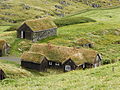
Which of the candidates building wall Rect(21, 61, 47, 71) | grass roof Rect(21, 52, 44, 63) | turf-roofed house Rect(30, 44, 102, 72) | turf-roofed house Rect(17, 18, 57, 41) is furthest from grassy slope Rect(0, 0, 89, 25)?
turf-roofed house Rect(30, 44, 102, 72)

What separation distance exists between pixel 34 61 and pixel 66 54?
7.62m

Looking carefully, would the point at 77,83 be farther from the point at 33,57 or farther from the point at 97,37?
the point at 97,37

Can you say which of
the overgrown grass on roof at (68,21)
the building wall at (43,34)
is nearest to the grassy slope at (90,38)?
the building wall at (43,34)

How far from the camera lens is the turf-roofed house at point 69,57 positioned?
5810 cm

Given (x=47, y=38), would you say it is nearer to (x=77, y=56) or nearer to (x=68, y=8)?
(x=77, y=56)

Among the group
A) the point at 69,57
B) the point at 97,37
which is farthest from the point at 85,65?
the point at 97,37

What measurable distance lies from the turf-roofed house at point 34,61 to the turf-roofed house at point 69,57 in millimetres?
1507

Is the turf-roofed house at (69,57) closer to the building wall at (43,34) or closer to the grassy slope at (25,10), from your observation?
the building wall at (43,34)

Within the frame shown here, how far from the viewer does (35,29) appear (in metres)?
80.1

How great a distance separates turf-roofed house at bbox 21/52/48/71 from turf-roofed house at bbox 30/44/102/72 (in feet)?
4.95

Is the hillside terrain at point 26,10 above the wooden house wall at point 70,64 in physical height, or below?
above

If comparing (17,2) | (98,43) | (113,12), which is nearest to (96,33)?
(98,43)

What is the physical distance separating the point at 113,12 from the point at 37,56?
102 metres

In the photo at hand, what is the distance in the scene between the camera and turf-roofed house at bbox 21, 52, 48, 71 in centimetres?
5972
